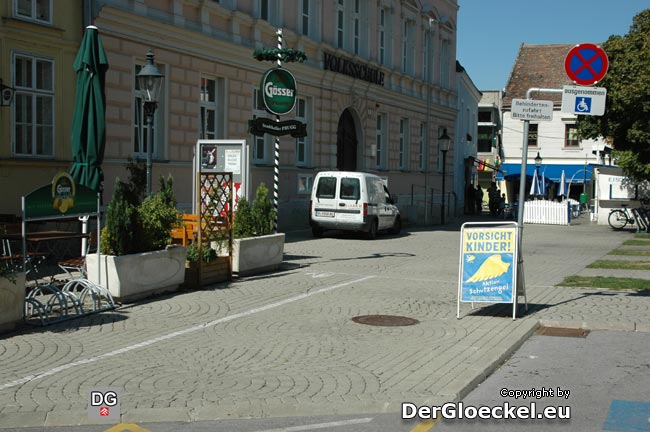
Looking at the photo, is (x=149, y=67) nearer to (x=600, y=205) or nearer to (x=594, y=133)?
(x=594, y=133)

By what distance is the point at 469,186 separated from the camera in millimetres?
47500

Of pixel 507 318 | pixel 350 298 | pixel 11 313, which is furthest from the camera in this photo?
pixel 350 298

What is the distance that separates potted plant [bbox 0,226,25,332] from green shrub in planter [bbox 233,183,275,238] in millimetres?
5761

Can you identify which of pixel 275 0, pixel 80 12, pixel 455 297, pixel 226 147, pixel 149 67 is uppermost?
pixel 275 0

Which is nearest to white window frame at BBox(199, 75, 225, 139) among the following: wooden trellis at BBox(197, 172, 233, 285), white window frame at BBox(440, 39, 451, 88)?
wooden trellis at BBox(197, 172, 233, 285)

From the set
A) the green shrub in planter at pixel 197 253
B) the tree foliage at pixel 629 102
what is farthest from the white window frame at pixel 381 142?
the green shrub in planter at pixel 197 253

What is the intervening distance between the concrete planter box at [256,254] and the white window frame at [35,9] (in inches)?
252

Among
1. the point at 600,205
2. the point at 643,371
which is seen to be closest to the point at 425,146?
the point at 600,205

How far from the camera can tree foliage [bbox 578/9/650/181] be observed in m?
26.8

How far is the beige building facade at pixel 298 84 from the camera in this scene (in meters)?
18.8

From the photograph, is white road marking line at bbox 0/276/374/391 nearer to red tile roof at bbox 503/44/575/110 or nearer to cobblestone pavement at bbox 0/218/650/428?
cobblestone pavement at bbox 0/218/650/428

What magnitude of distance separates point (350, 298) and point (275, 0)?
15607 mm

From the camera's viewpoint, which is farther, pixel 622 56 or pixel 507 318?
pixel 622 56

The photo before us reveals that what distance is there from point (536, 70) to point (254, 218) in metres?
53.2
